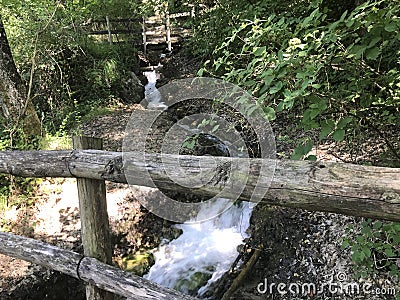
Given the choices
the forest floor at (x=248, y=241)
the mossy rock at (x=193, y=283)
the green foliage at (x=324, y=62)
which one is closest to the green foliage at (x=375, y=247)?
the forest floor at (x=248, y=241)

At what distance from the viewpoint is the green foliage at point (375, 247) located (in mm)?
2326

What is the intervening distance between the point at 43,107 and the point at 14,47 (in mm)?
1337

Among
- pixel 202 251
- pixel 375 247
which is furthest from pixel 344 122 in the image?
pixel 202 251

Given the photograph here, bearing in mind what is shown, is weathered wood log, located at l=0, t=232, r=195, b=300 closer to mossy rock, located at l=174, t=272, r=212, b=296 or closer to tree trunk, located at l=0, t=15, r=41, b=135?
mossy rock, located at l=174, t=272, r=212, b=296

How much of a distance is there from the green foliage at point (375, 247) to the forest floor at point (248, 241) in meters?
0.11

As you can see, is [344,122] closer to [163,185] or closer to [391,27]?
[391,27]

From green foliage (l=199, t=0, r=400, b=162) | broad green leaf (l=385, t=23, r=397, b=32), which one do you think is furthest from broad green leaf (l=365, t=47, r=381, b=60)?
broad green leaf (l=385, t=23, r=397, b=32)

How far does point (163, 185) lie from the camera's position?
165 centimetres

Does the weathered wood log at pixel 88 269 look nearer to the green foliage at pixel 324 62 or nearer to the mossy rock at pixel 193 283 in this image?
the green foliage at pixel 324 62

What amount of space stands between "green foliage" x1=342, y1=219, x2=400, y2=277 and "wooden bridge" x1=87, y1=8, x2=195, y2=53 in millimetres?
9658

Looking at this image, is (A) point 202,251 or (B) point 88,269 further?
(A) point 202,251

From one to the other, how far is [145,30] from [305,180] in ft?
42.2

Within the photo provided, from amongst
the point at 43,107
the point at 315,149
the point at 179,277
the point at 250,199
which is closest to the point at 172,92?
the point at 43,107

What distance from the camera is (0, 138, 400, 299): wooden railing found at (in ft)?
3.74
